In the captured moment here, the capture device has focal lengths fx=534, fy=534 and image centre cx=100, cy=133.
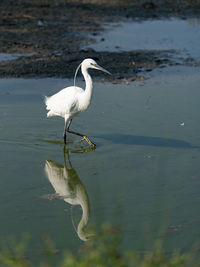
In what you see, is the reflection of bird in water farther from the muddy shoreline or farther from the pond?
the muddy shoreline

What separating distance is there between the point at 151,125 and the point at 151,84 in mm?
2166

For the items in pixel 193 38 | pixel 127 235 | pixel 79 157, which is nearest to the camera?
pixel 127 235

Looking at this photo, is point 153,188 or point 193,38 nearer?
point 153,188

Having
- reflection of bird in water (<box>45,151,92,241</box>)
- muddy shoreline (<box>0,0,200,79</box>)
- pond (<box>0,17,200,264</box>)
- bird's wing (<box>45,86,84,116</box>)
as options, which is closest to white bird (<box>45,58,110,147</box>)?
bird's wing (<box>45,86,84,116</box>)

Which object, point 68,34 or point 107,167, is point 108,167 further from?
point 68,34

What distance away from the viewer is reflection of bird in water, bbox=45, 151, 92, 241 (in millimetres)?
5002

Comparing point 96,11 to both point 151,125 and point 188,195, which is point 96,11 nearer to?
point 151,125

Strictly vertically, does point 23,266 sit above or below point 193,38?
above

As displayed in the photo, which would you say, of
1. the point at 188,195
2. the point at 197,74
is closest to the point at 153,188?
the point at 188,195

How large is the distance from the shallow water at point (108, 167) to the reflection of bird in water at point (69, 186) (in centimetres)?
1

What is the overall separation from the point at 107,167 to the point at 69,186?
54 cm

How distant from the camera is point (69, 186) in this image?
5773 mm

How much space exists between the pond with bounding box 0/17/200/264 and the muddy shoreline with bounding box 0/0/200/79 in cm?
95

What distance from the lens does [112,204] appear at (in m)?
5.13
